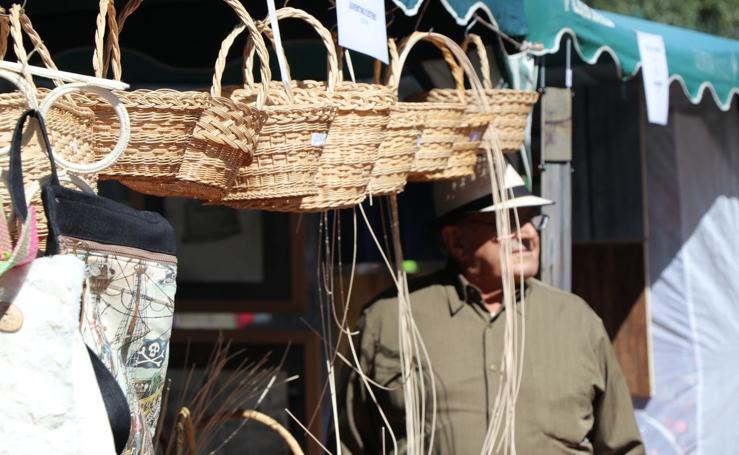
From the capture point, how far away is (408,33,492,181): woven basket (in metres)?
2.05

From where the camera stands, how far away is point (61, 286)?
39.5 inches

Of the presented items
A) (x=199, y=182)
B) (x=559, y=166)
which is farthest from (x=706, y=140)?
(x=199, y=182)

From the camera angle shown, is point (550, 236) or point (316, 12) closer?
point (316, 12)

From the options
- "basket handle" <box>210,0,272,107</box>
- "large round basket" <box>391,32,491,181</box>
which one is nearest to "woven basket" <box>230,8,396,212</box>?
"basket handle" <box>210,0,272,107</box>

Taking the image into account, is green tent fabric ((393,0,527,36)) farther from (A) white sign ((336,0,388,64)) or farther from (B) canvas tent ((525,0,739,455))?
(B) canvas tent ((525,0,739,455))

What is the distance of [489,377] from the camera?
230 centimetres

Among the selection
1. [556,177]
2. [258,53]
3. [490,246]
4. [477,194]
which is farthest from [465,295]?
[258,53]

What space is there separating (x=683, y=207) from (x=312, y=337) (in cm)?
163

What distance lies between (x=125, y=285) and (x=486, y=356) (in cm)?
126

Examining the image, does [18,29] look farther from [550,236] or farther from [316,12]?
[550,236]

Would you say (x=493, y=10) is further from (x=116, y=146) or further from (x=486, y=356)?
(x=116, y=146)

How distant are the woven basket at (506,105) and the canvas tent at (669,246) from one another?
1.78 m

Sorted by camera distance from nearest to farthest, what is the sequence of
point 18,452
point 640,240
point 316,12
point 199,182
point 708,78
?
point 18,452 < point 199,182 < point 316,12 < point 708,78 < point 640,240

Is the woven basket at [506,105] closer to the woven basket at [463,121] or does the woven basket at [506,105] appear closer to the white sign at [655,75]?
the woven basket at [463,121]
